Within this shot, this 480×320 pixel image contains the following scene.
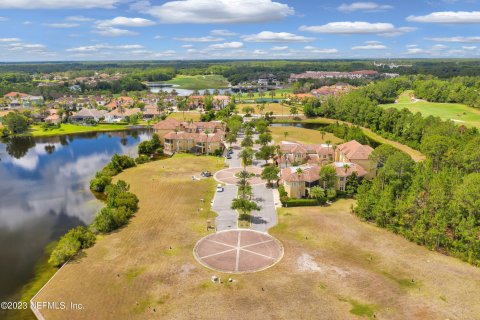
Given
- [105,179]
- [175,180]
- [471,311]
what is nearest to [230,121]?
[175,180]

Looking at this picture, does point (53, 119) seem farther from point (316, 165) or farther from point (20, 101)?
point (316, 165)

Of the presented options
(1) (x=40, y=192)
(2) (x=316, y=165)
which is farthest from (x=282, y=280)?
(1) (x=40, y=192)

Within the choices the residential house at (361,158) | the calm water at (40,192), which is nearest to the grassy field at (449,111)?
the residential house at (361,158)

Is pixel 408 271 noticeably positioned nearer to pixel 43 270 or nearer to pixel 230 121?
pixel 43 270

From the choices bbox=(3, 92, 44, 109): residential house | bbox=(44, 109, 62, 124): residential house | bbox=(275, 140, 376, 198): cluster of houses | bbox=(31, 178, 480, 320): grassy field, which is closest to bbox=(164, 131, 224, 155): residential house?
bbox=(275, 140, 376, 198): cluster of houses

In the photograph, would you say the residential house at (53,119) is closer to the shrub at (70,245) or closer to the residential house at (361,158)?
the shrub at (70,245)

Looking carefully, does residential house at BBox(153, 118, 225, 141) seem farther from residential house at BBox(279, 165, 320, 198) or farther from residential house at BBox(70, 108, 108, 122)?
residential house at BBox(70, 108, 108, 122)
